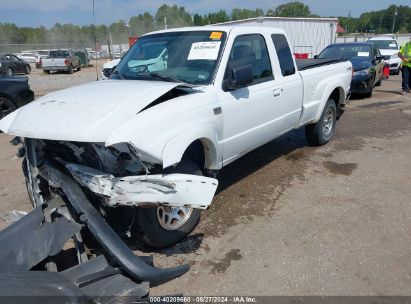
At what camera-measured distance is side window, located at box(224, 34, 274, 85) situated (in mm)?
4281

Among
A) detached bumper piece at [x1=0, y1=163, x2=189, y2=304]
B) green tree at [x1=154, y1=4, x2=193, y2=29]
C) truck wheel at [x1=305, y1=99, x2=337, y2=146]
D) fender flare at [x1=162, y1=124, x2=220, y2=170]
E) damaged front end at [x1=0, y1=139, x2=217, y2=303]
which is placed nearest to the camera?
detached bumper piece at [x1=0, y1=163, x2=189, y2=304]

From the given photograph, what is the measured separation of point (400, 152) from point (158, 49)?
14.6 feet

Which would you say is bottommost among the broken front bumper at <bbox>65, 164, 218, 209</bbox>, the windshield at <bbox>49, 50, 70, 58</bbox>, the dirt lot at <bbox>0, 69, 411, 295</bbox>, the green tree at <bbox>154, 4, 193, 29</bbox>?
the dirt lot at <bbox>0, 69, 411, 295</bbox>

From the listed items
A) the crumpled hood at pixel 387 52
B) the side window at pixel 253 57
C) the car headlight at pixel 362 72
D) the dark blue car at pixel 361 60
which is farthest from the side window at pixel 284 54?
the crumpled hood at pixel 387 52

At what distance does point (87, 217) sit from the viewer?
9.27 feet

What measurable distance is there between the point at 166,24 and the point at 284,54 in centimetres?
2616

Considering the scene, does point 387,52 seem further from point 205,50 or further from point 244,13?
point 244,13

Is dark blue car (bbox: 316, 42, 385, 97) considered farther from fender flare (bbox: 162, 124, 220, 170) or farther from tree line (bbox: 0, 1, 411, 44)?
tree line (bbox: 0, 1, 411, 44)

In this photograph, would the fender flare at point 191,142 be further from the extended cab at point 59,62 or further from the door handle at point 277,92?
the extended cab at point 59,62

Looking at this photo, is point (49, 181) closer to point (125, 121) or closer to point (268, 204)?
point (125, 121)

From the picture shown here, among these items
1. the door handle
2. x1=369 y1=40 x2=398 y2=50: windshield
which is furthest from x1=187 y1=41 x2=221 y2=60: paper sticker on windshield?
x1=369 y1=40 x2=398 y2=50: windshield

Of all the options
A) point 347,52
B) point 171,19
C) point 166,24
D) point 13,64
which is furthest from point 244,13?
point 347,52

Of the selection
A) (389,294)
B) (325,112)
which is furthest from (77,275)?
(325,112)

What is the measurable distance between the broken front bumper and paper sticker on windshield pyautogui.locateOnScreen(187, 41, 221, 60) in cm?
164
